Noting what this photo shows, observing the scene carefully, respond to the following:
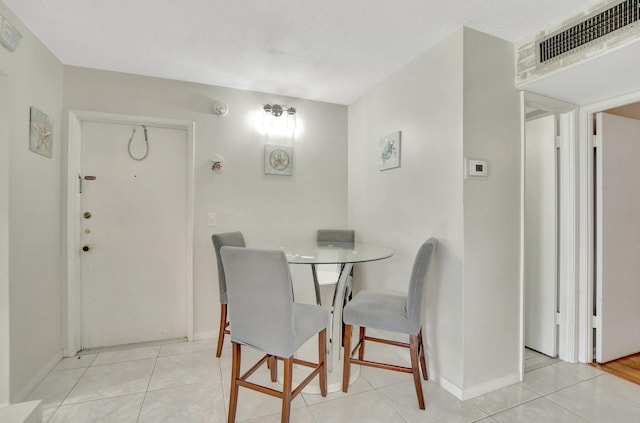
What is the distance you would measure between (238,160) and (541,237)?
106 inches

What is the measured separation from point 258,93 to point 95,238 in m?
1.95

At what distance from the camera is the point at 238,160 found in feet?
9.42

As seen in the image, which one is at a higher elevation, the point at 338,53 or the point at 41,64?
the point at 338,53

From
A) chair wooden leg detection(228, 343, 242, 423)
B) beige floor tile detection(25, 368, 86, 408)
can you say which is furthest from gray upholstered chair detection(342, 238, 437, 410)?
beige floor tile detection(25, 368, 86, 408)

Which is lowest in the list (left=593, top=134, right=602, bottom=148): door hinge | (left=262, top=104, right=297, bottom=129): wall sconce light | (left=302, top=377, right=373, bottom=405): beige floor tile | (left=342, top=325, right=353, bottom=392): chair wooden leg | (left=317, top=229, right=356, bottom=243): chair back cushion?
(left=302, top=377, right=373, bottom=405): beige floor tile

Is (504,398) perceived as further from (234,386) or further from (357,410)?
(234,386)

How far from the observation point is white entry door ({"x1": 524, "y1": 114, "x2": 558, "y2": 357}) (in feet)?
7.71

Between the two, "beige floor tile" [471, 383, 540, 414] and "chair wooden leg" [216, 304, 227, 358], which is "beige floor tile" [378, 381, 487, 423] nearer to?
"beige floor tile" [471, 383, 540, 414]

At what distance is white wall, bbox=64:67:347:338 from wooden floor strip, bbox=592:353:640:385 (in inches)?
93.9

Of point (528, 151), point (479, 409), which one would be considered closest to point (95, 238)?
point (479, 409)

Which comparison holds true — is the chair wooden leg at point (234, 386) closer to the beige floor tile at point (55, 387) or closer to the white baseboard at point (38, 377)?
the beige floor tile at point (55, 387)

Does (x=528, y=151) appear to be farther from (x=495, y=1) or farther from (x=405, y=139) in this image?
(x=495, y=1)

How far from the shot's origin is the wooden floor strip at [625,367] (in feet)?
6.99

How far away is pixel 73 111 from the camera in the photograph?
7.94 feet
